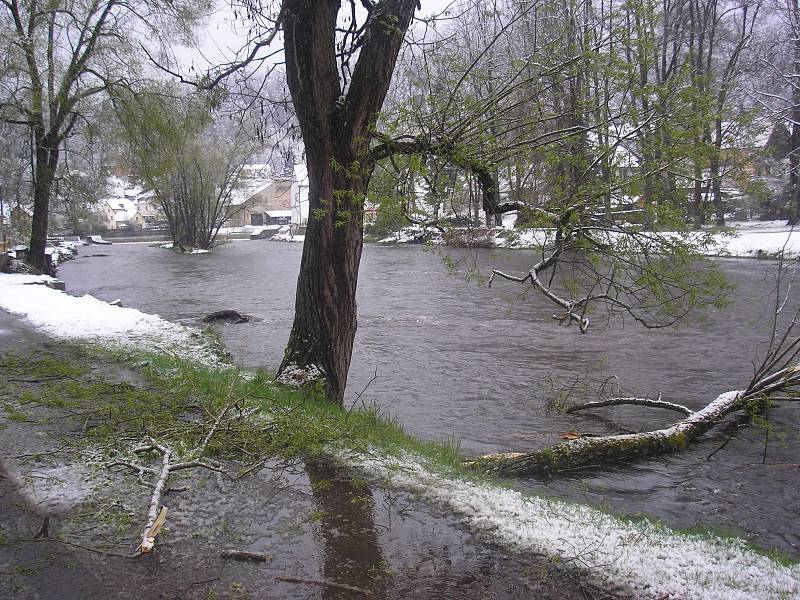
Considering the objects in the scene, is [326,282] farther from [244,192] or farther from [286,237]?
[286,237]

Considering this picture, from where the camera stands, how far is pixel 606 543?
13.4 feet

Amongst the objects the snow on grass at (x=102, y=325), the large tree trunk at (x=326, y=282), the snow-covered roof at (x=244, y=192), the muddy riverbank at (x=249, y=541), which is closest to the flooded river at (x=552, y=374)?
the snow on grass at (x=102, y=325)

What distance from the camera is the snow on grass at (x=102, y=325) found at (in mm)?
10344

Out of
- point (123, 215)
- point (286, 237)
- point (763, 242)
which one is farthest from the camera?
point (123, 215)

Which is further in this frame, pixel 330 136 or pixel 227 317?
pixel 227 317

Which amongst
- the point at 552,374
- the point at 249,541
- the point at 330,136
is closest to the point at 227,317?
the point at 552,374

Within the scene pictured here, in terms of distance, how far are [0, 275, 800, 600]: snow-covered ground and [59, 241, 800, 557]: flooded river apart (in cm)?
112

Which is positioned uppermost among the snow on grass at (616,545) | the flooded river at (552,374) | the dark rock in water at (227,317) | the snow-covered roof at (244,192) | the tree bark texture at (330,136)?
the snow-covered roof at (244,192)

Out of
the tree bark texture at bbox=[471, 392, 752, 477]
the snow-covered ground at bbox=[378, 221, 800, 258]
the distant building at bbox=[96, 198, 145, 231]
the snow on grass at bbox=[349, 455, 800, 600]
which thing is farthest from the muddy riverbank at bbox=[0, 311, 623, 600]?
the distant building at bbox=[96, 198, 145, 231]

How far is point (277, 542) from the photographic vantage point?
3.95 metres

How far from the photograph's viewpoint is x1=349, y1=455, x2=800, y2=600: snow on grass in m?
3.65

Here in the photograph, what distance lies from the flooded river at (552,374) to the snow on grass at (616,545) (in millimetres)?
1098

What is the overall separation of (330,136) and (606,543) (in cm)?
484

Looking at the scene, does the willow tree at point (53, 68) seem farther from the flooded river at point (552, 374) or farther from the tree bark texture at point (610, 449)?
the tree bark texture at point (610, 449)
